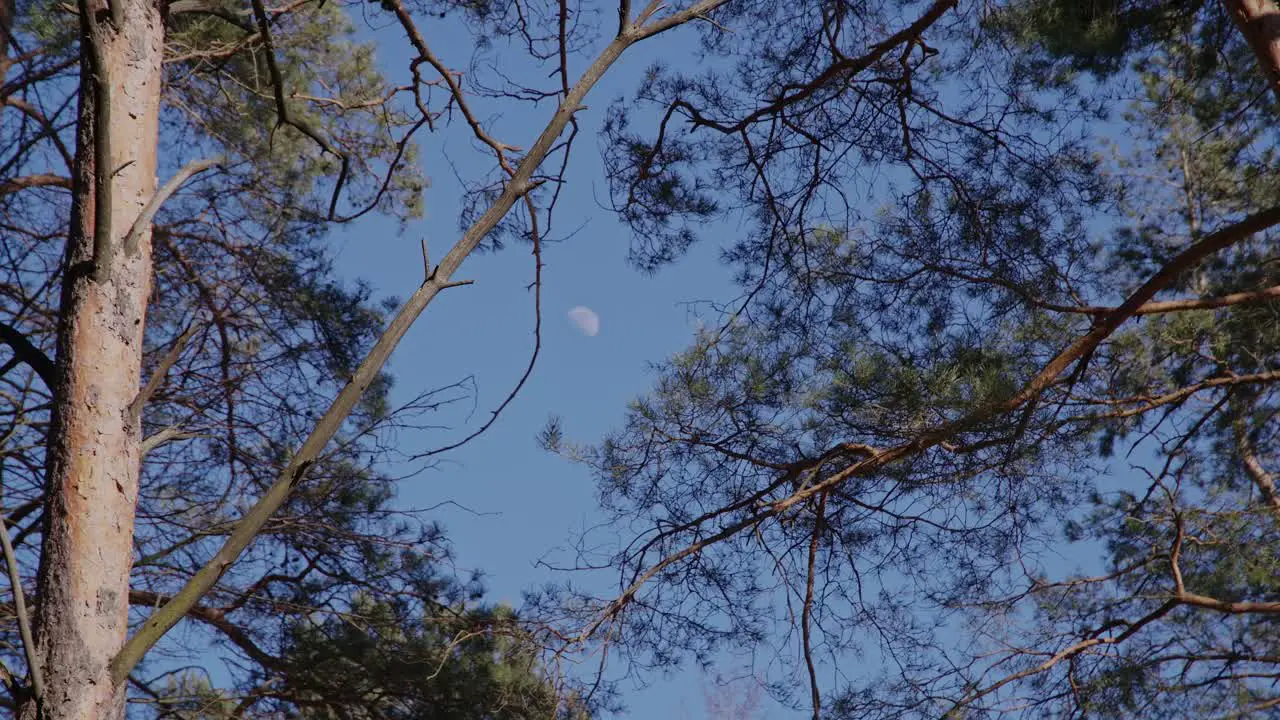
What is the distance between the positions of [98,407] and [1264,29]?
3.59m

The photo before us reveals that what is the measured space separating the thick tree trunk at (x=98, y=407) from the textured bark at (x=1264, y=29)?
3.33 m

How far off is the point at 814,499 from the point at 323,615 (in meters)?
1.98

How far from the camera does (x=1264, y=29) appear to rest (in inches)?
146

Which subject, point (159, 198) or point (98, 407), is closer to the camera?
point (159, 198)

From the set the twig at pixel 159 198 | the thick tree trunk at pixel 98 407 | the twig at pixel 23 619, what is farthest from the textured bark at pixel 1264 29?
the twig at pixel 23 619

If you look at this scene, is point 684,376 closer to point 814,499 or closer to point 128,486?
point 814,499

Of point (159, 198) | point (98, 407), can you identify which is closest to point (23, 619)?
point (98, 407)

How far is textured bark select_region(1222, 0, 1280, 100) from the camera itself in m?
3.70

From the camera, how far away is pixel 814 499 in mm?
4395

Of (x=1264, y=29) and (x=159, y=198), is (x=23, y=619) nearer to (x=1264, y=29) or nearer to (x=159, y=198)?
(x=159, y=198)

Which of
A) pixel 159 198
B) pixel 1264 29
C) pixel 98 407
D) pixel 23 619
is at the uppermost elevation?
pixel 1264 29

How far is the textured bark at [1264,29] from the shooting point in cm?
370

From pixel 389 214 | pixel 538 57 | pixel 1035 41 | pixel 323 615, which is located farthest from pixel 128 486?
pixel 1035 41

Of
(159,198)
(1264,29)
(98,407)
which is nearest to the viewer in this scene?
(159,198)
